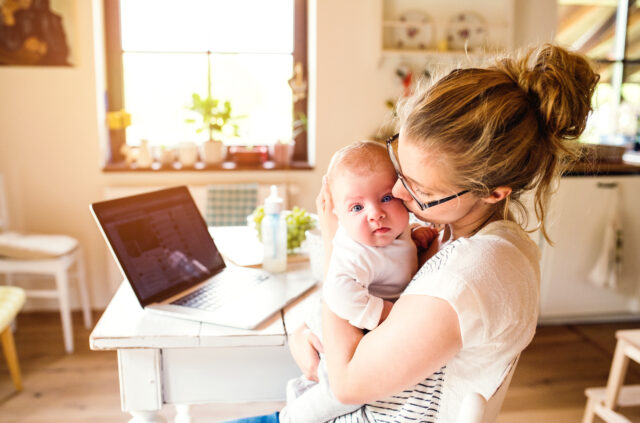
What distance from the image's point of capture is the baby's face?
0.94 m

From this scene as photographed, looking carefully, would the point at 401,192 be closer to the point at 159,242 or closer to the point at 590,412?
the point at 159,242

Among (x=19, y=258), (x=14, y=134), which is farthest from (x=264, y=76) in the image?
(x=19, y=258)

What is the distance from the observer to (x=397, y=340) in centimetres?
73

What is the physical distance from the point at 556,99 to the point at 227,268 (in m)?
0.94

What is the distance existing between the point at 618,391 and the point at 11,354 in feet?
7.77

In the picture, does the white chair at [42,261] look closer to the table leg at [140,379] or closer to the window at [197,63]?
the window at [197,63]

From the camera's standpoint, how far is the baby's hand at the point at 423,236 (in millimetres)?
1075

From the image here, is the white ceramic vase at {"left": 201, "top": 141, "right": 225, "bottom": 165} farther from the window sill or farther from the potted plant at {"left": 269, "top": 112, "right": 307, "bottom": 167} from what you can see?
the potted plant at {"left": 269, "top": 112, "right": 307, "bottom": 167}

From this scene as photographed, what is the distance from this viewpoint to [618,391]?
6.23 ft

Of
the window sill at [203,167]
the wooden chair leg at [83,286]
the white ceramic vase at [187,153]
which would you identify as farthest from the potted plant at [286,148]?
the wooden chair leg at [83,286]

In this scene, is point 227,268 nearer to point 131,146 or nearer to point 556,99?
point 556,99

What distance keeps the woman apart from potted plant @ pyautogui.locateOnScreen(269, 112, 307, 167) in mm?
2449

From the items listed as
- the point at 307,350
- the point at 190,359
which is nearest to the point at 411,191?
the point at 307,350

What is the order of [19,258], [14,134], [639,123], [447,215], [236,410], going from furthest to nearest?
[639,123] < [14,134] < [19,258] < [236,410] < [447,215]
